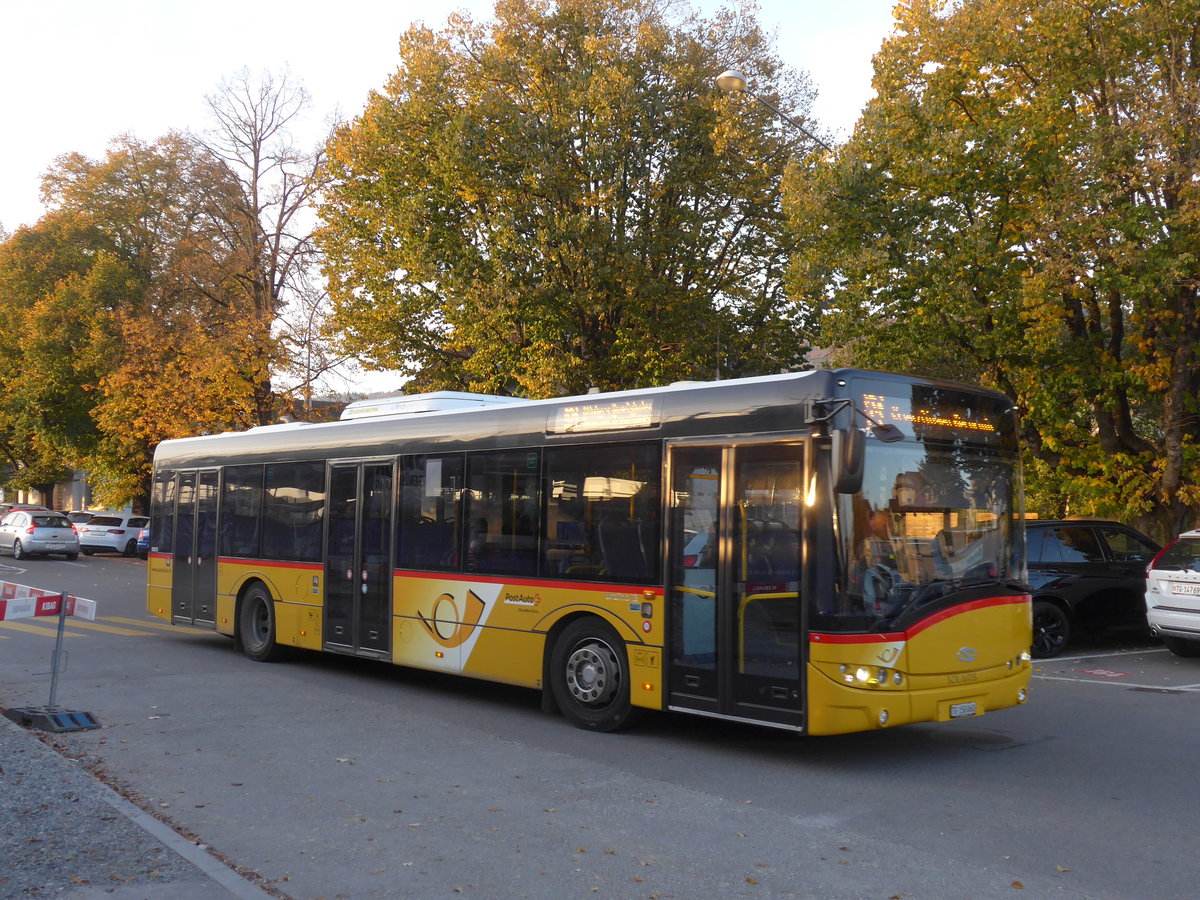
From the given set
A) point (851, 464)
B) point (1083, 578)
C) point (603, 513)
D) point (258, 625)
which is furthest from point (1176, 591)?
point (258, 625)

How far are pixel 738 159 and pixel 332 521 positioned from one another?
47.1 ft

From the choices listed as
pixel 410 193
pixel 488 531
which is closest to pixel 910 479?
pixel 488 531

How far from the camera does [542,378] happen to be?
22.2 meters

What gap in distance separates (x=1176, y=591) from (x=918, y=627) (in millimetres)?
7569

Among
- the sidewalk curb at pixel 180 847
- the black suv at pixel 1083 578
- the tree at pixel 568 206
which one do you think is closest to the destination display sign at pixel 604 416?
the sidewalk curb at pixel 180 847

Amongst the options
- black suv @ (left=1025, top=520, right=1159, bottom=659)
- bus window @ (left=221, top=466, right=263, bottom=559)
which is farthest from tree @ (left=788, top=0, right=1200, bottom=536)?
bus window @ (left=221, top=466, right=263, bottom=559)

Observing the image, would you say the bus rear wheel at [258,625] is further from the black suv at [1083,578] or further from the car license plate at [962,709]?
the black suv at [1083,578]

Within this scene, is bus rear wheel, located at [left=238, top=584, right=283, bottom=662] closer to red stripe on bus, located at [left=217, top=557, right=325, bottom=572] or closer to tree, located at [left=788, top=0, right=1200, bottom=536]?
red stripe on bus, located at [left=217, top=557, right=325, bottom=572]

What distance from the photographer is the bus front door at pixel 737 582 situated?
26.1ft

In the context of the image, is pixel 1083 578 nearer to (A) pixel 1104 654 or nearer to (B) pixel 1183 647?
(A) pixel 1104 654

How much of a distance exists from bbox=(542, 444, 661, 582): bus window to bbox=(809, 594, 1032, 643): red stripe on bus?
171 cm

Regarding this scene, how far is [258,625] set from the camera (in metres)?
14.0

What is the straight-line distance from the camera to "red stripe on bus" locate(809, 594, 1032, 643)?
763cm

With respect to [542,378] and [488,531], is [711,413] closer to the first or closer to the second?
[488,531]
